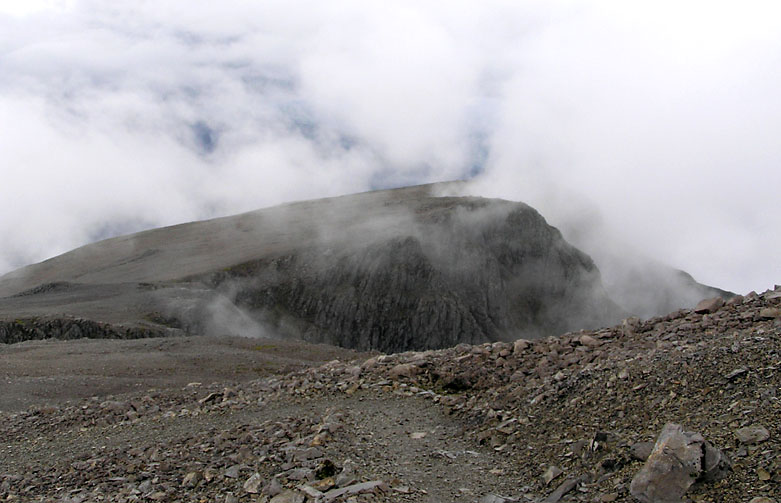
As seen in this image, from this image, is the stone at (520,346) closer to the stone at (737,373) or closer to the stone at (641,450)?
the stone at (737,373)

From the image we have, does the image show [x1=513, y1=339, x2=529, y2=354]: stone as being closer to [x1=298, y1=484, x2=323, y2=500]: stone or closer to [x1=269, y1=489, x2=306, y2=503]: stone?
[x1=298, y1=484, x2=323, y2=500]: stone

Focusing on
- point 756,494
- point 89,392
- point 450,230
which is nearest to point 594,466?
point 756,494

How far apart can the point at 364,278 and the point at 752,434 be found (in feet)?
313

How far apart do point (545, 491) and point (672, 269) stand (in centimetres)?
16547

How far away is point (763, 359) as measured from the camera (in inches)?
498

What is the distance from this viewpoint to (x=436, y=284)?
10725 cm

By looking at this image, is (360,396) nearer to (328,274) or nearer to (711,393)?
(711,393)

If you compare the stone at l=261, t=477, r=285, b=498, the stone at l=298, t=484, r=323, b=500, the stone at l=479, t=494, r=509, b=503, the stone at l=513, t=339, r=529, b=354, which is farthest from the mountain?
the stone at l=479, t=494, r=509, b=503

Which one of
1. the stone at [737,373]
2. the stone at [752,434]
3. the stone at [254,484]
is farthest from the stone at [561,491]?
the stone at [254,484]

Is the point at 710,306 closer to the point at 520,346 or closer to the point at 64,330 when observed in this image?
the point at 520,346

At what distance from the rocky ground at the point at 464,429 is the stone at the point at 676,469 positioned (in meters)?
0.17

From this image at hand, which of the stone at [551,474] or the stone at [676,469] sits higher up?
the stone at [676,469]

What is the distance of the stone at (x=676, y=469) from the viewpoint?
9.82 metres

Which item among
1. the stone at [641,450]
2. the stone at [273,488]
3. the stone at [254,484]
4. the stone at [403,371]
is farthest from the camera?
the stone at [403,371]
